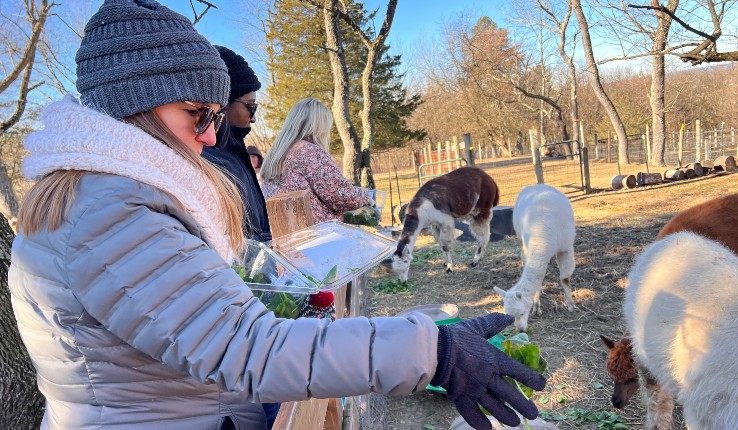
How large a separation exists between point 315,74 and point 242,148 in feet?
79.6

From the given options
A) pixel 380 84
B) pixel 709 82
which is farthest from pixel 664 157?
pixel 709 82

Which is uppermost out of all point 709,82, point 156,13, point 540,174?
point 709,82

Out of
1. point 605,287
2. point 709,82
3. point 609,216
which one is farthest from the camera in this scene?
point 709,82

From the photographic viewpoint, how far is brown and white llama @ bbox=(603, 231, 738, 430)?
2203mm

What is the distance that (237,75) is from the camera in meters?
2.87

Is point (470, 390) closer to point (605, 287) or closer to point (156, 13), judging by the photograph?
point (156, 13)

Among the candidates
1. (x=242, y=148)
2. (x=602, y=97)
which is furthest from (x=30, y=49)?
(x=602, y=97)

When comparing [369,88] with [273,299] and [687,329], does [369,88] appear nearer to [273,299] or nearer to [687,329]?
[687,329]

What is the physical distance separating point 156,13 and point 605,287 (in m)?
6.02

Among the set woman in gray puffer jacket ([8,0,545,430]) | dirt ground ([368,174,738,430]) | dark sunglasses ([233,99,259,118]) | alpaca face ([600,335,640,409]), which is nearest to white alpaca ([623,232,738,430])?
alpaca face ([600,335,640,409])

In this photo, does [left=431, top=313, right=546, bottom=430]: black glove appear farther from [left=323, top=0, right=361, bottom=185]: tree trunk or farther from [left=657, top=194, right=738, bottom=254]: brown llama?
[left=323, top=0, right=361, bottom=185]: tree trunk

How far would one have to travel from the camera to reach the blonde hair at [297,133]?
3.41 metres

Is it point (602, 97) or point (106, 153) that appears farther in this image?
point (602, 97)

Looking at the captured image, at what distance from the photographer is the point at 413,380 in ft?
2.84
